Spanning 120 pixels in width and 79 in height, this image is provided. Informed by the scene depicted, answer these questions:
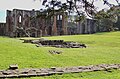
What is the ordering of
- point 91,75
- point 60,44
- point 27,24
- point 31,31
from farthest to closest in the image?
point 27,24 → point 31,31 → point 60,44 → point 91,75

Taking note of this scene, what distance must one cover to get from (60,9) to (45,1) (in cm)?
73

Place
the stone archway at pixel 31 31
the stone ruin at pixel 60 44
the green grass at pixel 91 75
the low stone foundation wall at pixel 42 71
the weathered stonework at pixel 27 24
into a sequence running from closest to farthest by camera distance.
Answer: the low stone foundation wall at pixel 42 71
the green grass at pixel 91 75
the stone ruin at pixel 60 44
the stone archway at pixel 31 31
the weathered stonework at pixel 27 24

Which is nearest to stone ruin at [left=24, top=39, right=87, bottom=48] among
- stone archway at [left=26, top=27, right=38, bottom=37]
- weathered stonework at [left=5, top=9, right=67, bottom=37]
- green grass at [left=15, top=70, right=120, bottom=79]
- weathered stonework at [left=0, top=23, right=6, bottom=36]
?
green grass at [left=15, top=70, right=120, bottom=79]

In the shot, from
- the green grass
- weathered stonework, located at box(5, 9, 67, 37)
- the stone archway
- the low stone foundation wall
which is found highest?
weathered stonework, located at box(5, 9, 67, 37)

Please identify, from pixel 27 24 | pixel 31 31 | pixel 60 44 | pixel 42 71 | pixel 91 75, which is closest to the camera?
pixel 42 71

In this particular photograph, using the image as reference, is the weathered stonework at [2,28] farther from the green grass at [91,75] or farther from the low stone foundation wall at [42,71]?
the green grass at [91,75]

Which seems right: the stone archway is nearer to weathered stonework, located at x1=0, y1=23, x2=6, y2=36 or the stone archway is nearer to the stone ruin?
weathered stonework, located at x1=0, y1=23, x2=6, y2=36

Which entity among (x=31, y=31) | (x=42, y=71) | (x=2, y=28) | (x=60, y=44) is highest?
(x=2, y=28)

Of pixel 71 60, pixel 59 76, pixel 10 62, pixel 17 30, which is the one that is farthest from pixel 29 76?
pixel 17 30

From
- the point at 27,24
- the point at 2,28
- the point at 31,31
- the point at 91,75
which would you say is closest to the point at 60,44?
the point at 91,75

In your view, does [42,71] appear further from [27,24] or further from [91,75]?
[27,24]

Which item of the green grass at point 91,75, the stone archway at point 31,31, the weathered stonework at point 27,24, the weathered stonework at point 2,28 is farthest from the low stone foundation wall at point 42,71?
the weathered stonework at point 2,28

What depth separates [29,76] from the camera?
1045 cm

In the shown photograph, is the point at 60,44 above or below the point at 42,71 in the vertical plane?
above
